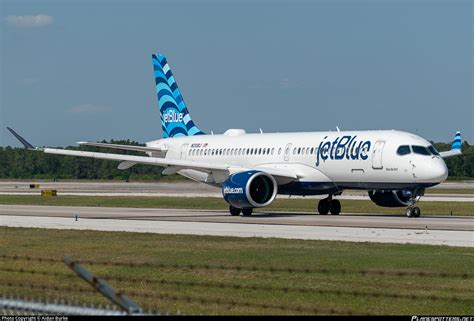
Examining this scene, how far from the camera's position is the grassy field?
1639 cm

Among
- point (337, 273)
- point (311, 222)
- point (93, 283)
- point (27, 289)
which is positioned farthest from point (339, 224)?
point (93, 283)

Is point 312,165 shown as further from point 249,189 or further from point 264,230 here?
point 264,230

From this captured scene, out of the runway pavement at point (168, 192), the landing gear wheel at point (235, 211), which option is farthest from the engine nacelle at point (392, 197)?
the runway pavement at point (168, 192)

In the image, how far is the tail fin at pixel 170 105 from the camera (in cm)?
5784

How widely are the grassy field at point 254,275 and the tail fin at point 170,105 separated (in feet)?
93.4

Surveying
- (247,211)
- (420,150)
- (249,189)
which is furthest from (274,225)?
(420,150)

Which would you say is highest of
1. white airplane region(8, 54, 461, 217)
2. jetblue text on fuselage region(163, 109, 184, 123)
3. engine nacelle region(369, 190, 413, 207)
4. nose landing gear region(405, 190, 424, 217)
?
jetblue text on fuselage region(163, 109, 184, 123)

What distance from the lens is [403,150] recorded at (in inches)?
1665

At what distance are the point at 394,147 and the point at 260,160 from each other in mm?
8607

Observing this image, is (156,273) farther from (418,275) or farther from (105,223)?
(105,223)

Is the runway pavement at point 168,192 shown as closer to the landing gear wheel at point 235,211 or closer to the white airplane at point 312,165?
the white airplane at point 312,165

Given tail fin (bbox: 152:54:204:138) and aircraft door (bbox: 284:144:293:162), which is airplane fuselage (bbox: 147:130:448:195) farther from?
tail fin (bbox: 152:54:204:138)

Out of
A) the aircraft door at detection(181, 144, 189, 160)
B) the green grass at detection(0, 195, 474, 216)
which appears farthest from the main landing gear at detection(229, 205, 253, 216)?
the aircraft door at detection(181, 144, 189, 160)

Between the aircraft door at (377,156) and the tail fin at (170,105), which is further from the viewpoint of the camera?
the tail fin at (170,105)
